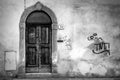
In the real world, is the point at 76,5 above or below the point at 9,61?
above

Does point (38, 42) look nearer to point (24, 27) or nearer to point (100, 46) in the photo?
point (24, 27)

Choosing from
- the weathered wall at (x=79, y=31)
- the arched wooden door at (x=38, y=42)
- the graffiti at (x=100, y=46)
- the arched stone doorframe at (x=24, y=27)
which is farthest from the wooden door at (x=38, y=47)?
the graffiti at (x=100, y=46)

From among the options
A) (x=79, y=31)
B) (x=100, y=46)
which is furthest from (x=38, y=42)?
(x=100, y=46)

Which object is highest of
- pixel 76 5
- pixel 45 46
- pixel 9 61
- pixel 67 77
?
pixel 76 5

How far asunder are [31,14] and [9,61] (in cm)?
228

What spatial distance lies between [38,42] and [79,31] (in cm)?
189

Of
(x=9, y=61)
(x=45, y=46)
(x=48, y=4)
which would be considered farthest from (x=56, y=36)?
(x=9, y=61)

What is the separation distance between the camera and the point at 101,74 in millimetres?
9320

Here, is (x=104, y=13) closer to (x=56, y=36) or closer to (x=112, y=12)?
(x=112, y=12)

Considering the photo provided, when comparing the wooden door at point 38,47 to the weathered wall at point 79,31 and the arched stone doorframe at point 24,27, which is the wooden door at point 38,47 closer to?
the arched stone doorframe at point 24,27

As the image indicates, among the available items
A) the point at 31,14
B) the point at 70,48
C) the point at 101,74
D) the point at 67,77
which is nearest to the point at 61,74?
the point at 67,77

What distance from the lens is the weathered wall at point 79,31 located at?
9203 mm

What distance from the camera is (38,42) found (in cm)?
944

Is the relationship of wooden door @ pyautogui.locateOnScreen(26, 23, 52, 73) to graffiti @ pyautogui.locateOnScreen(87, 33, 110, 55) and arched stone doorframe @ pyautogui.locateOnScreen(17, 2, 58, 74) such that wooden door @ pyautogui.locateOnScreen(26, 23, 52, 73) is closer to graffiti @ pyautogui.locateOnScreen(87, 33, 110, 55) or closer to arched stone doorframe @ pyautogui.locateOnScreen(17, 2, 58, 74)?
arched stone doorframe @ pyautogui.locateOnScreen(17, 2, 58, 74)
